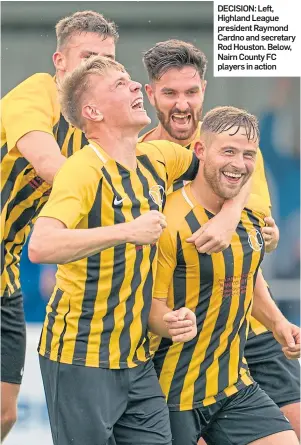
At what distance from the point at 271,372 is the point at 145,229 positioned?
186 centimetres

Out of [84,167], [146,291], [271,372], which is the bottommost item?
[271,372]

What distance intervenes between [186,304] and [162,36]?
7.40m

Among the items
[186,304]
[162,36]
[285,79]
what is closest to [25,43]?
[162,36]

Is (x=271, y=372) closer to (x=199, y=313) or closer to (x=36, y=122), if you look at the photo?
(x=199, y=313)

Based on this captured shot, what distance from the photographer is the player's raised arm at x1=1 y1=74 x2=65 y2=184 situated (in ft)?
14.8

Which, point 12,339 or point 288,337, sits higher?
point 288,337

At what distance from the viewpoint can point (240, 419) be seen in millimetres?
4203

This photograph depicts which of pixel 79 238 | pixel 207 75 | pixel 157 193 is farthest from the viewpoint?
pixel 207 75

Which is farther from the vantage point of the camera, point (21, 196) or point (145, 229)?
point (21, 196)

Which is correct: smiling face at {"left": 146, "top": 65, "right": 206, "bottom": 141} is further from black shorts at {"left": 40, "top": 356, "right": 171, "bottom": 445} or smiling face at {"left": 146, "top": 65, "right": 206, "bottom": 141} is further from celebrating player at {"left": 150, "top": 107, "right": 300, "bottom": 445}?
black shorts at {"left": 40, "top": 356, "right": 171, "bottom": 445}

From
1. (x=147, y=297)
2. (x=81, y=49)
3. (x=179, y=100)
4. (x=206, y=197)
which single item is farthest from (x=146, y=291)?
(x=81, y=49)

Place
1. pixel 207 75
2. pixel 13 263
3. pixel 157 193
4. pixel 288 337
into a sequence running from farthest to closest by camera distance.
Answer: pixel 207 75
pixel 13 263
pixel 288 337
pixel 157 193

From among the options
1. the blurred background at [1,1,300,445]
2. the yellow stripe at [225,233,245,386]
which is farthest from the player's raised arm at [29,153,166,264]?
the blurred background at [1,1,300,445]

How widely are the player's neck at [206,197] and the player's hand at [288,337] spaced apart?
615mm
